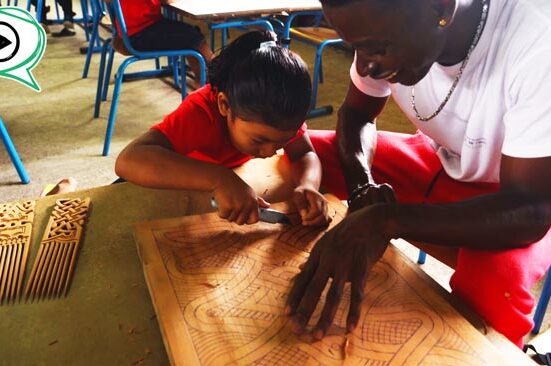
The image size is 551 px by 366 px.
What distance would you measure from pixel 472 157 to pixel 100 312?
33.0 inches

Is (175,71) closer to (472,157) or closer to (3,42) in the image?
(3,42)

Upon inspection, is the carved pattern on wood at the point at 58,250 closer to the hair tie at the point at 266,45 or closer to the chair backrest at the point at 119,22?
the hair tie at the point at 266,45

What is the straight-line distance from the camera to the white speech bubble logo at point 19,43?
1.62 metres

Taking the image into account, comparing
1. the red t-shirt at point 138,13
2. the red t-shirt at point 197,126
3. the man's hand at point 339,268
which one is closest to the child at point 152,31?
the red t-shirt at point 138,13

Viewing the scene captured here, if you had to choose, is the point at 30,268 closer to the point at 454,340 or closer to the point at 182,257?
the point at 182,257

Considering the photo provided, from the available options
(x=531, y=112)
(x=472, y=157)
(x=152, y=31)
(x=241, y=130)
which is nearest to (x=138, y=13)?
(x=152, y=31)

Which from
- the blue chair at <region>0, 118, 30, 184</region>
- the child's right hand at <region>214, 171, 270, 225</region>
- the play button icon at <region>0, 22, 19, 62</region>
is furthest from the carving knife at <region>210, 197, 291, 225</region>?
the blue chair at <region>0, 118, 30, 184</region>

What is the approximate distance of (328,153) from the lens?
1.33 meters

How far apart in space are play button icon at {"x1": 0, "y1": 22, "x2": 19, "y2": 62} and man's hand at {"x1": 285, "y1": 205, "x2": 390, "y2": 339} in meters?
1.40

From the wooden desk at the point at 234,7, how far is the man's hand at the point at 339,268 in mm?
1729

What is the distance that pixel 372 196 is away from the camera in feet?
3.37

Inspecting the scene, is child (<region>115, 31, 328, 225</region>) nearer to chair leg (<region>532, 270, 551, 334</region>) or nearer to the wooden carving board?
the wooden carving board

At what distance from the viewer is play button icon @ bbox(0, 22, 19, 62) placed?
1618 mm

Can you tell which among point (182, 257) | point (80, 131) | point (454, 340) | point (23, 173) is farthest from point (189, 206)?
point (80, 131)
